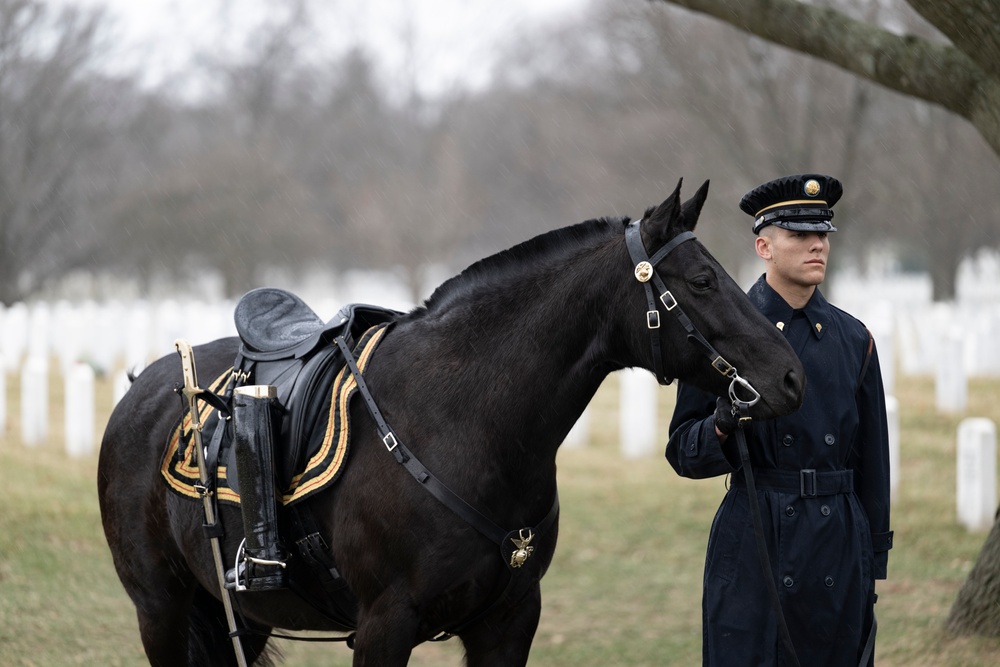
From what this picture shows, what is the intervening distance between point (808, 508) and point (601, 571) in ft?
15.2

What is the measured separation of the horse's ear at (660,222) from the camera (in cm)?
327

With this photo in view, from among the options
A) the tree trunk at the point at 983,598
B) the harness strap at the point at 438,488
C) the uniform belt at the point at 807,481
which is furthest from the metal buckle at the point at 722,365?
the tree trunk at the point at 983,598

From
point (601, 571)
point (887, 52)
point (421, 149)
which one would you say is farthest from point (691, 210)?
point (421, 149)

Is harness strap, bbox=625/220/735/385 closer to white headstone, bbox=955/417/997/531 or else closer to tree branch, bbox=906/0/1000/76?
tree branch, bbox=906/0/1000/76

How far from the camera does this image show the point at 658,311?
3.28 meters

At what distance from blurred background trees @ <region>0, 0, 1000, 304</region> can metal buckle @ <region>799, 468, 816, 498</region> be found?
12711mm

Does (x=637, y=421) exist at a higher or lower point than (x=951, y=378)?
lower

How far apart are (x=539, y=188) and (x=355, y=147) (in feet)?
19.2

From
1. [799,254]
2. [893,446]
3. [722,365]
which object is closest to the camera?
[722,365]

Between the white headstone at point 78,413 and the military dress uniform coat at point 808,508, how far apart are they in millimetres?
8797

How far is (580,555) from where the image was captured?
8281 mm

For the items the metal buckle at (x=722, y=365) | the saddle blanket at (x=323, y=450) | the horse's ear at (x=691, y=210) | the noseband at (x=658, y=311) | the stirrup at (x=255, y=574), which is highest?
the horse's ear at (x=691, y=210)

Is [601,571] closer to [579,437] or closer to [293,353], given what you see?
[579,437]

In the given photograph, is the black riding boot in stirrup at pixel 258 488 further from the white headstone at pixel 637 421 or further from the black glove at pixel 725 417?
the white headstone at pixel 637 421
